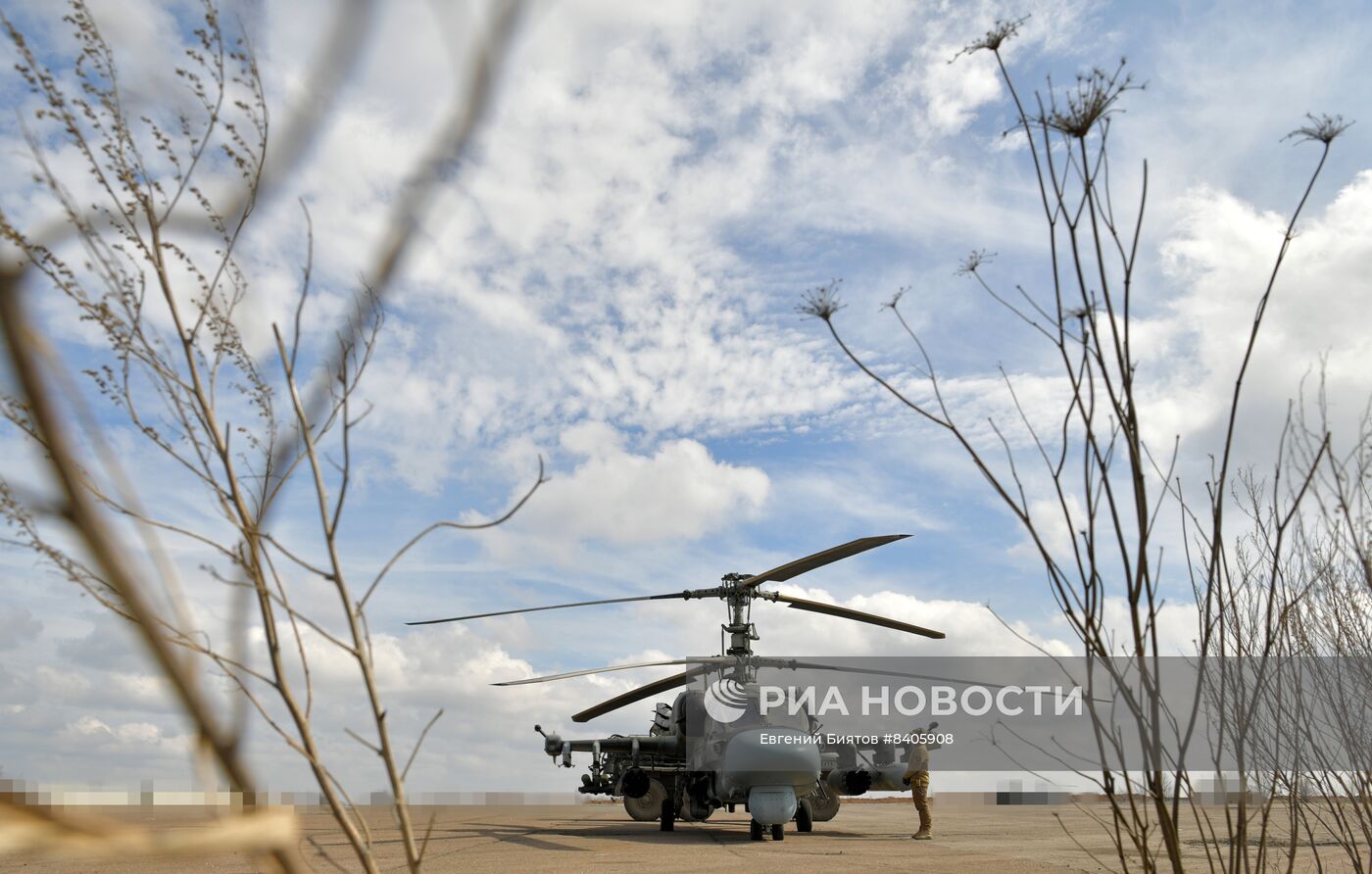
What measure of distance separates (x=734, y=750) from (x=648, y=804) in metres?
4.98

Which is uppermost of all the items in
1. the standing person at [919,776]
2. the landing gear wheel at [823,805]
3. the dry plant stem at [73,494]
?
the dry plant stem at [73,494]

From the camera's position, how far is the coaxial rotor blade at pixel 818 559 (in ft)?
33.1

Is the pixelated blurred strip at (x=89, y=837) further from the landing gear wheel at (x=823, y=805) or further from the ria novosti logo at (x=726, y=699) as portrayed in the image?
the landing gear wheel at (x=823, y=805)

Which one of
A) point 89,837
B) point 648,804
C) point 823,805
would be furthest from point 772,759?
point 89,837

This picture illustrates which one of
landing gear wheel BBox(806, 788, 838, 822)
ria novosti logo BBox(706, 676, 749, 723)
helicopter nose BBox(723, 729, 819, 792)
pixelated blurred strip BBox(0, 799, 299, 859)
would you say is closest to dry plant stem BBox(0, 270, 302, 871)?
pixelated blurred strip BBox(0, 799, 299, 859)

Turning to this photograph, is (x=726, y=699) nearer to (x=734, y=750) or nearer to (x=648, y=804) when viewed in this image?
(x=734, y=750)

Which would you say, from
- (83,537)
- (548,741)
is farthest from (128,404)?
(548,741)

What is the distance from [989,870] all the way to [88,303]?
1036cm

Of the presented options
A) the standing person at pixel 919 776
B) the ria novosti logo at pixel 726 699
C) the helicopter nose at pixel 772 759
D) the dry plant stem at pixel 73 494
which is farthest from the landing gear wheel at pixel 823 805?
the dry plant stem at pixel 73 494

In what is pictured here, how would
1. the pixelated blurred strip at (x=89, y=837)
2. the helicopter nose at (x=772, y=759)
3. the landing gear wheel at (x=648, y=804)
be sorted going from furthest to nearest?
the landing gear wheel at (x=648, y=804)
the helicopter nose at (x=772, y=759)
the pixelated blurred strip at (x=89, y=837)

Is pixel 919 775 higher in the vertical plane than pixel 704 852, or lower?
higher

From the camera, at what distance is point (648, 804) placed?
55.0 ft

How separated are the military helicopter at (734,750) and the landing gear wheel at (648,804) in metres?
0.02

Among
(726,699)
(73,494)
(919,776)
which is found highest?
(73,494)
